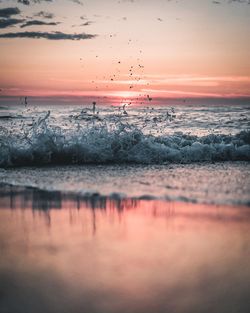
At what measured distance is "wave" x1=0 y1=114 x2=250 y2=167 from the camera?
9.86 m

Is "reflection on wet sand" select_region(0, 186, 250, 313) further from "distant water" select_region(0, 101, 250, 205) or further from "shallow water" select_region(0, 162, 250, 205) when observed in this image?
"distant water" select_region(0, 101, 250, 205)

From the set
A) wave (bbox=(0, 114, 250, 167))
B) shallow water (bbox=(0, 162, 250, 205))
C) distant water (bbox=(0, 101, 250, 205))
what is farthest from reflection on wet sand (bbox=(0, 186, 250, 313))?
wave (bbox=(0, 114, 250, 167))

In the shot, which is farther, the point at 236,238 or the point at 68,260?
the point at 236,238

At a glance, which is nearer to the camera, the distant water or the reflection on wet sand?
the reflection on wet sand

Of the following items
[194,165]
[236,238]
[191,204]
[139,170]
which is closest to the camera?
[236,238]

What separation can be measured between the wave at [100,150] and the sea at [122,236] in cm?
10

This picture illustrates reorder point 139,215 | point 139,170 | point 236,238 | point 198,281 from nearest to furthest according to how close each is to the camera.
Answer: point 198,281, point 236,238, point 139,215, point 139,170

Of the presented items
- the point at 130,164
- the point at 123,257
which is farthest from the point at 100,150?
the point at 123,257

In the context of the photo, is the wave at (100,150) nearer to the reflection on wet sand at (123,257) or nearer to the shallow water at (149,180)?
the shallow water at (149,180)

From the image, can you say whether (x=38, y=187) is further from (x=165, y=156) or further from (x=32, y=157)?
(x=165, y=156)

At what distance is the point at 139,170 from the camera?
880 cm

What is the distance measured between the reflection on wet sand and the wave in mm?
4012

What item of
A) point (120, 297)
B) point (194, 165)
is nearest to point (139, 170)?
point (194, 165)

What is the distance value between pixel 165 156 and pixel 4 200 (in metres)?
5.21
